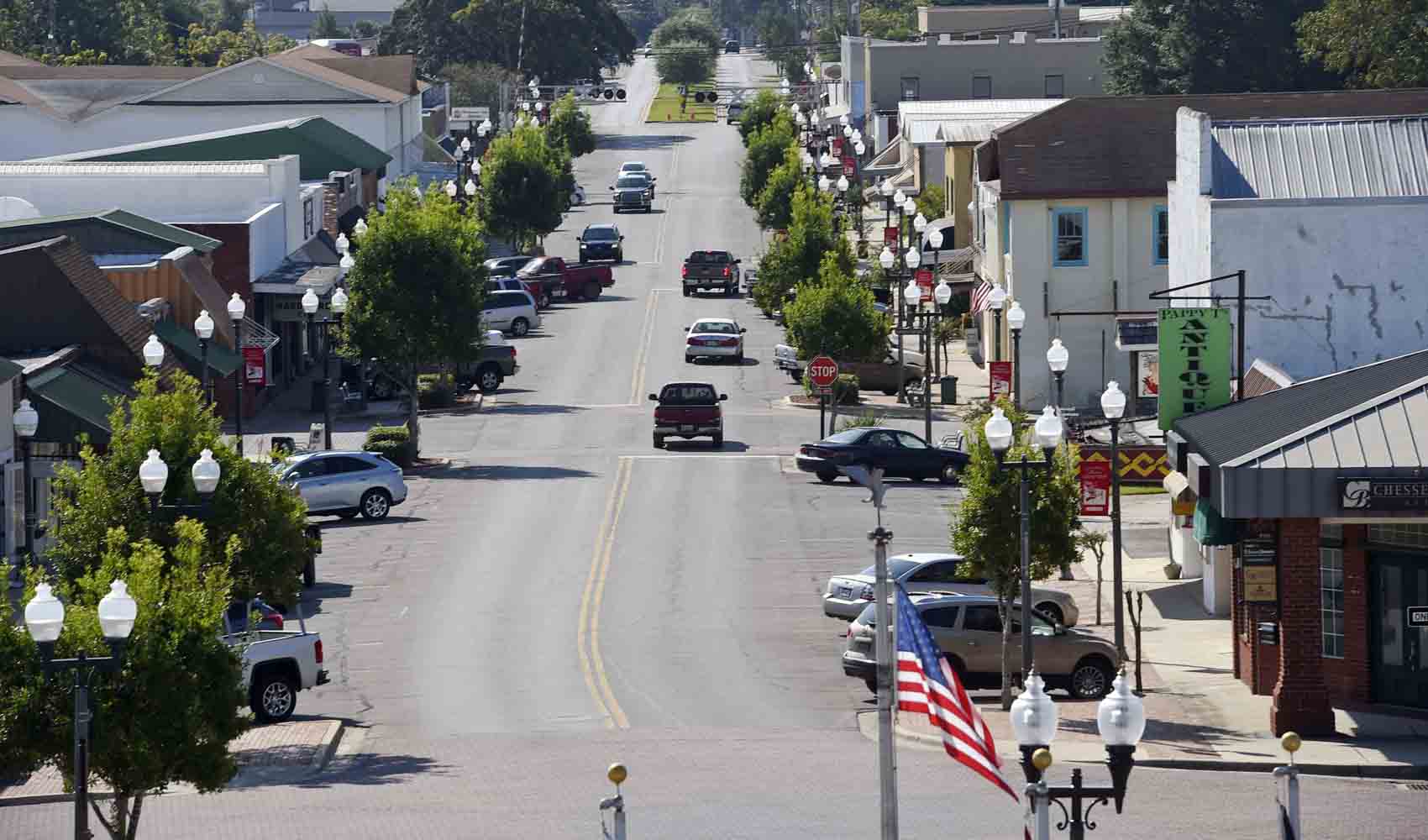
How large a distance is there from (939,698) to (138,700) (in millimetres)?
7983

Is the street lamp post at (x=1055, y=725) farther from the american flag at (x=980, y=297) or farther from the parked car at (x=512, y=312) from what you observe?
the parked car at (x=512, y=312)

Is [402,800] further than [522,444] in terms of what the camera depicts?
No

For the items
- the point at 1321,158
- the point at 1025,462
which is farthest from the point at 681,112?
the point at 1025,462

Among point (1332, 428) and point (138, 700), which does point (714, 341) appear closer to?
point (1332, 428)

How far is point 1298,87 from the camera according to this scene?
105 meters

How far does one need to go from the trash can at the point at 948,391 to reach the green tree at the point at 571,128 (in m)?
62.5

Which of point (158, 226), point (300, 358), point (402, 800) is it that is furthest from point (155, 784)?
point (300, 358)

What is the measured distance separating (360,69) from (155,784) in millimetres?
92369

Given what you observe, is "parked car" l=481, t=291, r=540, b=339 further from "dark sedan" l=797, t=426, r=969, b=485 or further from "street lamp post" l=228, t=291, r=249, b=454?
"dark sedan" l=797, t=426, r=969, b=485

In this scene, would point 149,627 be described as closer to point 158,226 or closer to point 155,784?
point 155,784

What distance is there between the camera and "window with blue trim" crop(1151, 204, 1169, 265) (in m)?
60.2

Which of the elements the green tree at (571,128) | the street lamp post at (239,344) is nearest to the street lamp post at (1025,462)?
the street lamp post at (239,344)

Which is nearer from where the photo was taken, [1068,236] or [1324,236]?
[1324,236]

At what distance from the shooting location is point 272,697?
96.9ft
